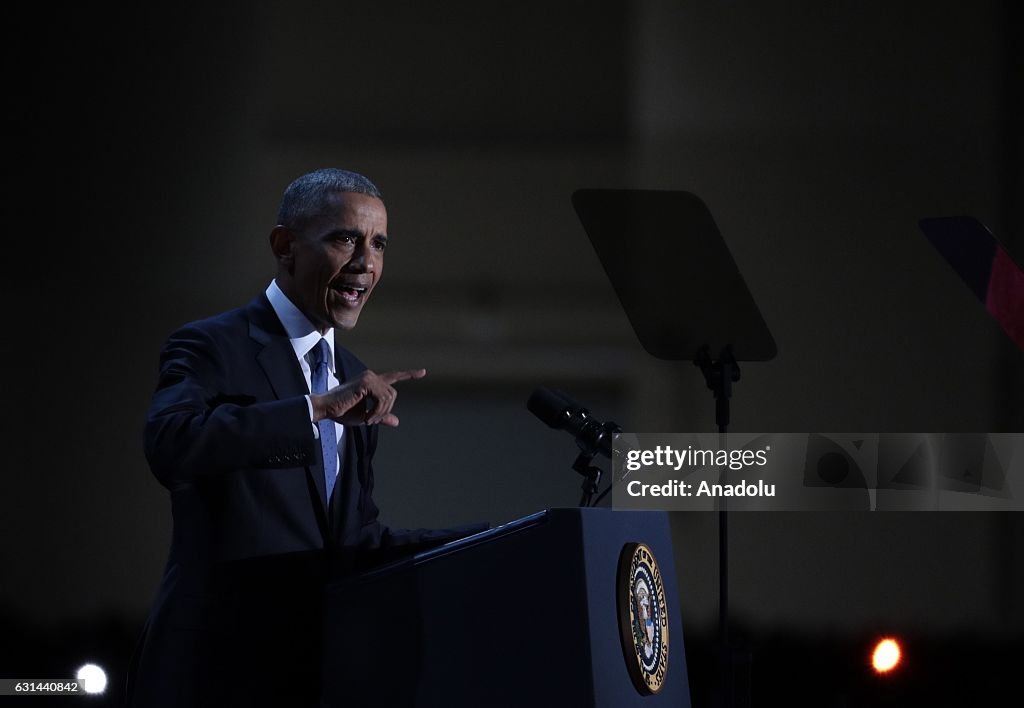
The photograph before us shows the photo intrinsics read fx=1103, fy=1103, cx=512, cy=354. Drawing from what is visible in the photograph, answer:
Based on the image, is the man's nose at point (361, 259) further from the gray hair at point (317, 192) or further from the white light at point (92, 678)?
the white light at point (92, 678)

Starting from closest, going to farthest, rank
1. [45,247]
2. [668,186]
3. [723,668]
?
[723,668], [45,247], [668,186]

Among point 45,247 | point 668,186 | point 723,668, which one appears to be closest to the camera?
point 723,668

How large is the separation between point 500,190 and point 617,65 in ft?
1.85

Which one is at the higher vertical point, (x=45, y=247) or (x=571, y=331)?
(x=45, y=247)

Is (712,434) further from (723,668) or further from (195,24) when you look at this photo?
(195,24)

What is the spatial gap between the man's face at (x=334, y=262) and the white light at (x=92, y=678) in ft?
5.20

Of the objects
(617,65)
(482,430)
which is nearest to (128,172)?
(482,430)

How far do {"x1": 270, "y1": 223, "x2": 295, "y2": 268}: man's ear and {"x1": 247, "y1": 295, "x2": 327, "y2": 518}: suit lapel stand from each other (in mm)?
101

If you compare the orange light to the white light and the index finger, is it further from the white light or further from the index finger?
the white light

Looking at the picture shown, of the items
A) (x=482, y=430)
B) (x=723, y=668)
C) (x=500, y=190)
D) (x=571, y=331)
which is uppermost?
(x=500, y=190)

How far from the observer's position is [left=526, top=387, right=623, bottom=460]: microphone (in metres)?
1.81

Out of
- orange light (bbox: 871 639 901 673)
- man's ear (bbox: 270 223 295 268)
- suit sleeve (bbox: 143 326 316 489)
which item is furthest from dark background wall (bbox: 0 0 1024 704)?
suit sleeve (bbox: 143 326 316 489)

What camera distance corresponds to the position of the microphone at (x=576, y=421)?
1.81 metres

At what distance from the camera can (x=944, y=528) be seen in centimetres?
358
